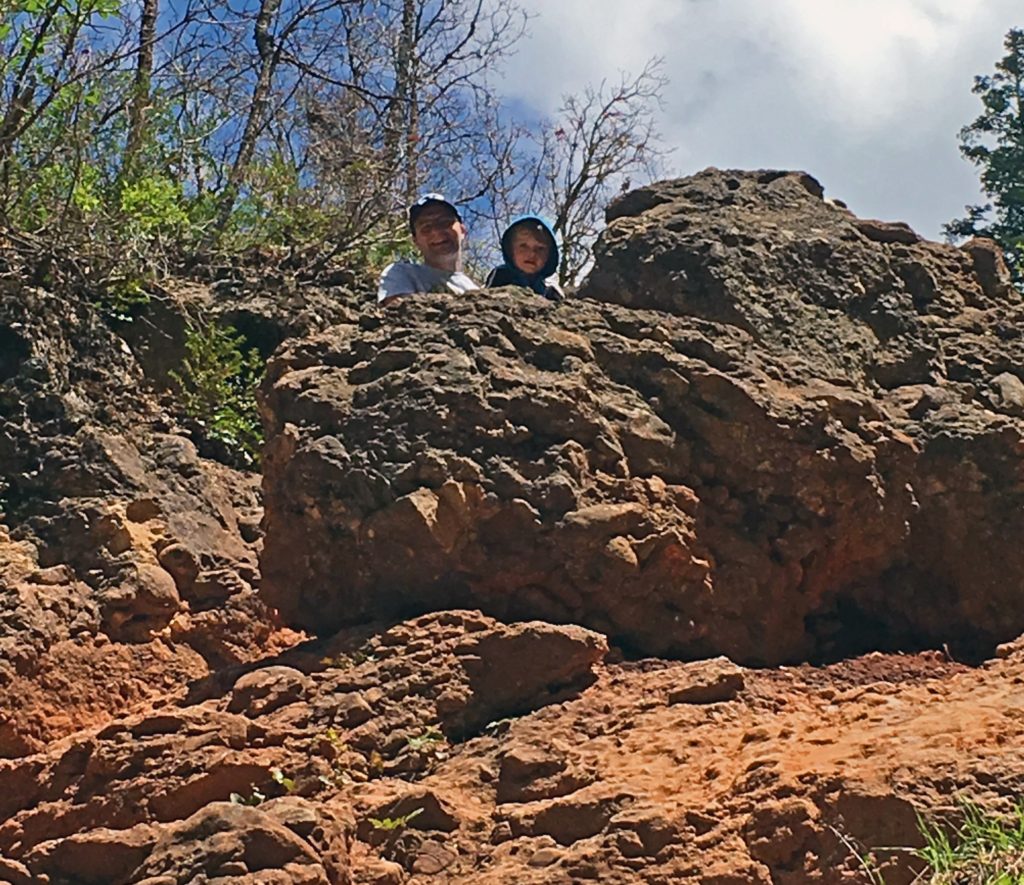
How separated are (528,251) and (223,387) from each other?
4.65 ft

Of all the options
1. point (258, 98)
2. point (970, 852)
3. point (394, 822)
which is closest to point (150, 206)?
point (258, 98)

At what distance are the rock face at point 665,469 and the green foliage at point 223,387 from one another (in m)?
1.27

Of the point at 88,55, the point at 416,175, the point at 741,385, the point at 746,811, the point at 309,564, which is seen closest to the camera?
the point at 746,811

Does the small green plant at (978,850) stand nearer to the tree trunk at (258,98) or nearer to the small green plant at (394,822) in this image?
the small green plant at (394,822)

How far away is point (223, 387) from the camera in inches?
212

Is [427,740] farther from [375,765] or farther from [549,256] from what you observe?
[549,256]

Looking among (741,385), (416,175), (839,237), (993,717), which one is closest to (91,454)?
(741,385)

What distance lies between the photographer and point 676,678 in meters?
3.22

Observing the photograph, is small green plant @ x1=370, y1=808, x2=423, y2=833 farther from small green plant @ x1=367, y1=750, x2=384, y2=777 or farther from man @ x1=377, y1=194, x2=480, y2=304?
man @ x1=377, y1=194, x2=480, y2=304

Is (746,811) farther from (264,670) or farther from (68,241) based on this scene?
(68,241)

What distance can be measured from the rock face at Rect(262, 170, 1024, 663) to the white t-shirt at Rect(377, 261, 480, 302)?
0.68 meters

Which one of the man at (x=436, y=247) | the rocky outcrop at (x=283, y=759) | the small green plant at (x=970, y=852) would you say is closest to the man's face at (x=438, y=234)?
the man at (x=436, y=247)

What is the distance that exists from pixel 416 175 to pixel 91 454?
5.58m

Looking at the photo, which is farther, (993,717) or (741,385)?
(741,385)
